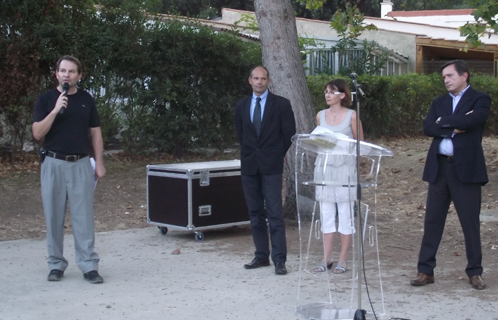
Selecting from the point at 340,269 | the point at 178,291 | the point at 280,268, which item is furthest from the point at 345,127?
the point at 178,291

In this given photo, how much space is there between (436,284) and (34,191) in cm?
677

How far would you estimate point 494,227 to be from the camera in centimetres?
917

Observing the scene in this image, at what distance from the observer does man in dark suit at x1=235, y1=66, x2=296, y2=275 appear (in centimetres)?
703

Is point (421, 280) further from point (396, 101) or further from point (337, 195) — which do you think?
point (396, 101)

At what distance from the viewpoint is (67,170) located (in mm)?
6691

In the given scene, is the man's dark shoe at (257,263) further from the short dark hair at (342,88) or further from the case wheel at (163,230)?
the case wheel at (163,230)

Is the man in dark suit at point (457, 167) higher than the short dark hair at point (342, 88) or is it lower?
lower

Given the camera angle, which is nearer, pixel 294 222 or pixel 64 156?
pixel 64 156

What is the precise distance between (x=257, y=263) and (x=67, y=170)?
2112 mm

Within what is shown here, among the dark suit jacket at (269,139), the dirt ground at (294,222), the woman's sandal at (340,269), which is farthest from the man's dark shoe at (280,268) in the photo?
the dirt ground at (294,222)

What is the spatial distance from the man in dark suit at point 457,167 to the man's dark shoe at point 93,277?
291cm

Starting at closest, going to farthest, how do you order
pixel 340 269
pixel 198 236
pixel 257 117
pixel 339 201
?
1. pixel 339 201
2. pixel 340 269
3. pixel 257 117
4. pixel 198 236

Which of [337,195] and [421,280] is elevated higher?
[337,195]

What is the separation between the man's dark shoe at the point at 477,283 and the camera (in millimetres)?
6253
